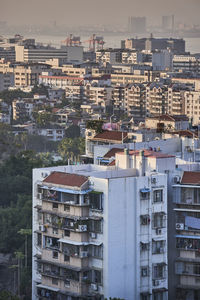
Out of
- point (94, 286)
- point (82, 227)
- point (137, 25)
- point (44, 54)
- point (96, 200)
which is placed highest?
point (96, 200)

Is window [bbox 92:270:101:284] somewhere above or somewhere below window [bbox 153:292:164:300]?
above

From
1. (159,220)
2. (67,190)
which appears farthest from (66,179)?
(159,220)

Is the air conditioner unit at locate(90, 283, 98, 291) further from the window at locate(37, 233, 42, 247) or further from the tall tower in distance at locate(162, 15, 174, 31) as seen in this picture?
the tall tower in distance at locate(162, 15, 174, 31)

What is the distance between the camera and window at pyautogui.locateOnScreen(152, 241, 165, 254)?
1661 cm

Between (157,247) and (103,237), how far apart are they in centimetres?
79

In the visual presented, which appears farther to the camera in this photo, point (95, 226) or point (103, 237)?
point (95, 226)

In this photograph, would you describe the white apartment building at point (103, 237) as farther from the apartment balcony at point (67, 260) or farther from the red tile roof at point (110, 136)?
the red tile roof at point (110, 136)

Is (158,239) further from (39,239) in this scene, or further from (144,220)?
(39,239)

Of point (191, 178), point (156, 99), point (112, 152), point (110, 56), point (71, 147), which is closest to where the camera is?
point (191, 178)

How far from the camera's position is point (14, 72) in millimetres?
74688

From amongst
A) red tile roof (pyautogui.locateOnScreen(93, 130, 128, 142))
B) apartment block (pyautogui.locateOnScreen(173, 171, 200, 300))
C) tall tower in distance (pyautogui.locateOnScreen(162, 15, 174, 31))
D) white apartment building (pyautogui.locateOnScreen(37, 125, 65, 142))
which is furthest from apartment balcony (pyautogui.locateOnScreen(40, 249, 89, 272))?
tall tower in distance (pyautogui.locateOnScreen(162, 15, 174, 31))

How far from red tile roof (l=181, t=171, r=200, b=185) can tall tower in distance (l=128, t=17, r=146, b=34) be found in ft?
385

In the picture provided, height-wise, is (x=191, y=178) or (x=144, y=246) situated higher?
(x=191, y=178)

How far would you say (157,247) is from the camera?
54.6ft
